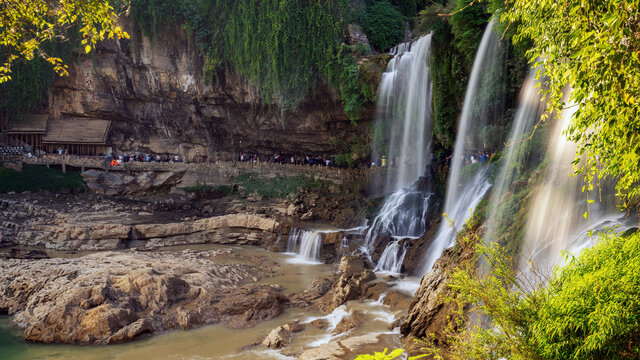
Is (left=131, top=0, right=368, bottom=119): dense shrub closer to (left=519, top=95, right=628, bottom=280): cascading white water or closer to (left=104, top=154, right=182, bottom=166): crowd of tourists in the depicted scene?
(left=104, top=154, right=182, bottom=166): crowd of tourists

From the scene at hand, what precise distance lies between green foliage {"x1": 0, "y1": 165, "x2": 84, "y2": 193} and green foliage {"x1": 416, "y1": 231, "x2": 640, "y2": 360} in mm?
28736

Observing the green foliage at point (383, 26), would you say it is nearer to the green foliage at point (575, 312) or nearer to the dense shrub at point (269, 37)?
the dense shrub at point (269, 37)

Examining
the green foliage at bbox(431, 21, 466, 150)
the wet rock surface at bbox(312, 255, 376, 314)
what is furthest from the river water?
the green foliage at bbox(431, 21, 466, 150)

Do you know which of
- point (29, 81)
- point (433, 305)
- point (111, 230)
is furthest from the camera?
point (29, 81)

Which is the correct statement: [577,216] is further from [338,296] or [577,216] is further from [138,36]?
[138,36]

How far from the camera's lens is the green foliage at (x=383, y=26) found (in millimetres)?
26734

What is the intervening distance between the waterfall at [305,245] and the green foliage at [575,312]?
47.8 ft

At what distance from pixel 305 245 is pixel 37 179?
61.0 feet

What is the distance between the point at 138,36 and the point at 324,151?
14763 millimetres

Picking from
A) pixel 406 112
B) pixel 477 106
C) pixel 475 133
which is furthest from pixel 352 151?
pixel 477 106

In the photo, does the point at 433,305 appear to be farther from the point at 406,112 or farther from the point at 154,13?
the point at 154,13

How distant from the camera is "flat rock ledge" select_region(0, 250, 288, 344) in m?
11.5

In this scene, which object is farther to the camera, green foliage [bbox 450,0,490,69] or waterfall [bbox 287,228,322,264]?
waterfall [bbox 287,228,322,264]

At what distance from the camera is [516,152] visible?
11.6 meters
